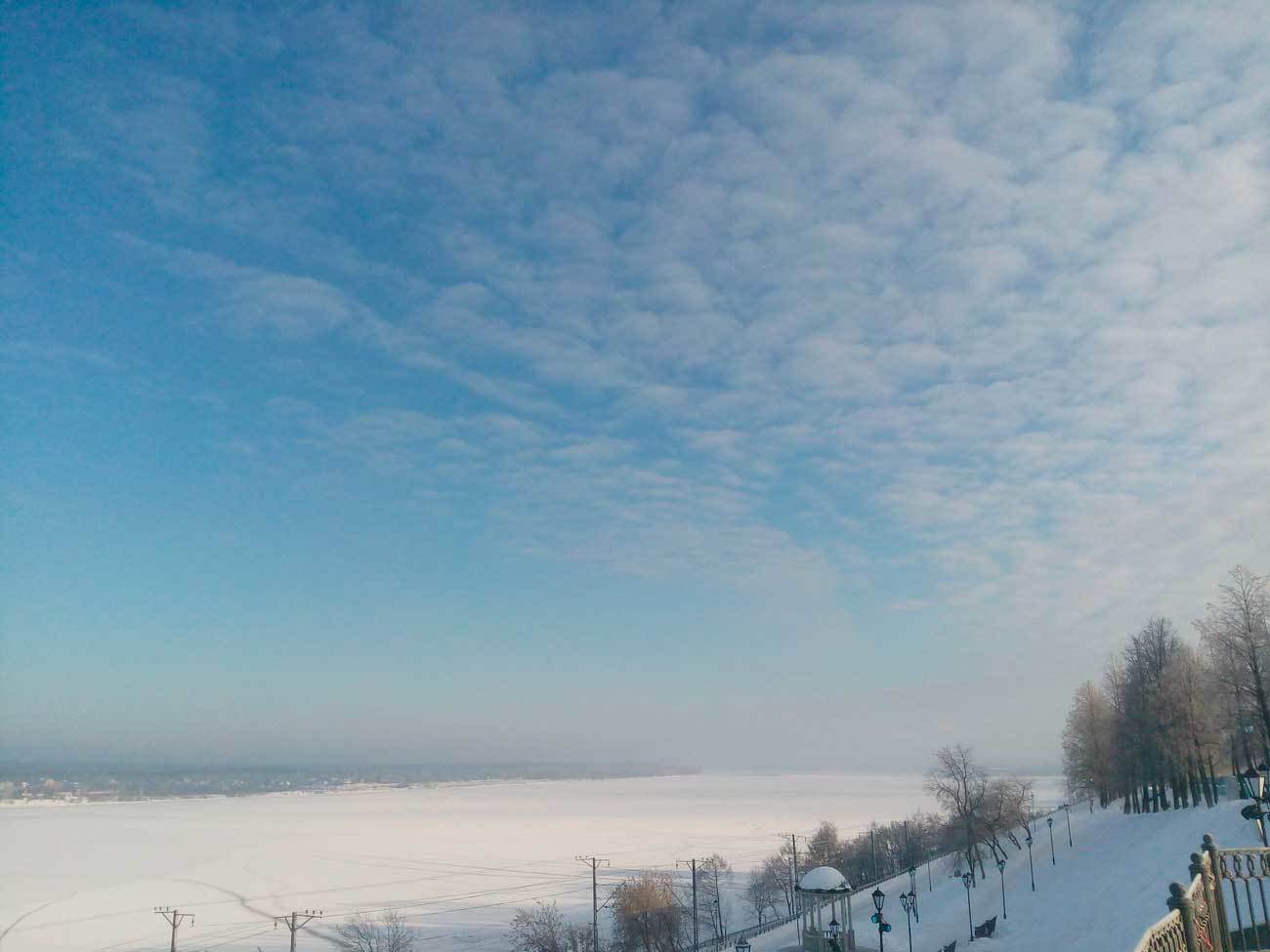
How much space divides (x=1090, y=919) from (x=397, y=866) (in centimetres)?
7949

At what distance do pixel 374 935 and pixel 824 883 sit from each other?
3253 cm

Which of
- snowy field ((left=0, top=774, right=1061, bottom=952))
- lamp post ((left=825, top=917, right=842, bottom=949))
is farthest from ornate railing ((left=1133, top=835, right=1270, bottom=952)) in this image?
snowy field ((left=0, top=774, right=1061, bottom=952))

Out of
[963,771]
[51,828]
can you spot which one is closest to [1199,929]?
[963,771]

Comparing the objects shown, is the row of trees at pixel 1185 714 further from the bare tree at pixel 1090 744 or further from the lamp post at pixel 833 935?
the lamp post at pixel 833 935

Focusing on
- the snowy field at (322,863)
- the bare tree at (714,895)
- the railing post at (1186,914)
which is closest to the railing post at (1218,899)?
the railing post at (1186,914)

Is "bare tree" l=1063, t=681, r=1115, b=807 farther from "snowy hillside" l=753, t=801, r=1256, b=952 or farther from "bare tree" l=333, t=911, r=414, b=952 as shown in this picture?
"bare tree" l=333, t=911, r=414, b=952

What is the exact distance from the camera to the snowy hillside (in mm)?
31281

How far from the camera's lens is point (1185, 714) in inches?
1793

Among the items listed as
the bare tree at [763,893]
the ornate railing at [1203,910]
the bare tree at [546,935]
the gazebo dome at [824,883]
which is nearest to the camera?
the ornate railing at [1203,910]

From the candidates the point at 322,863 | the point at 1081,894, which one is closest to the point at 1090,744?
the point at 1081,894

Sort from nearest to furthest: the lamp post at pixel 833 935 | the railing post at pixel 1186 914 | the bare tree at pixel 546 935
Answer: the railing post at pixel 1186 914 → the lamp post at pixel 833 935 → the bare tree at pixel 546 935

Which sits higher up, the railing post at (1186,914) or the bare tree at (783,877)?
the railing post at (1186,914)

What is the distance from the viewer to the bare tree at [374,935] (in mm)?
48312

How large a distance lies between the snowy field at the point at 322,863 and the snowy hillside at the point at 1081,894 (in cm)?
150
